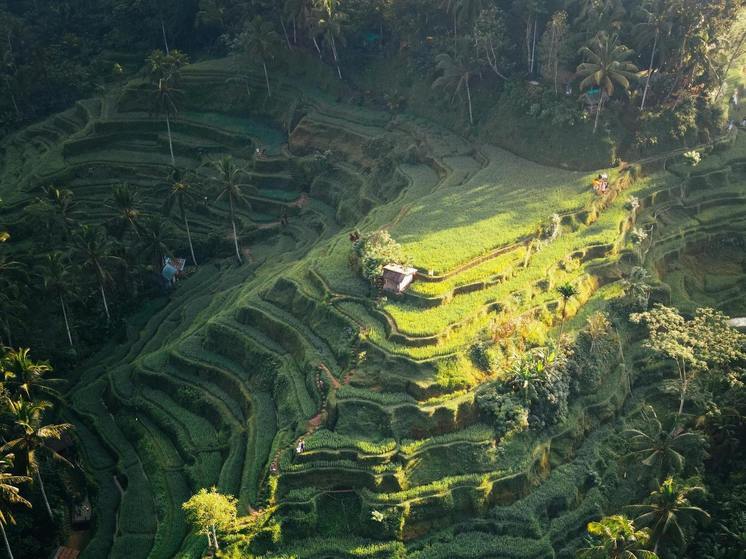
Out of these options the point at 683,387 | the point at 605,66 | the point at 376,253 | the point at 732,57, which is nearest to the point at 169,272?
the point at 376,253

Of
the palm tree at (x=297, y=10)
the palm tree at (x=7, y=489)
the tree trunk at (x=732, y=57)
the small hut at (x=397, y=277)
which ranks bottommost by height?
the palm tree at (x=7, y=489)

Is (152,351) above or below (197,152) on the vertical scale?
below

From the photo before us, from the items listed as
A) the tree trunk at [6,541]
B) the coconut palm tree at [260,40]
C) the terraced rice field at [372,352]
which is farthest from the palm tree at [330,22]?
the tree trunk at [6,541]

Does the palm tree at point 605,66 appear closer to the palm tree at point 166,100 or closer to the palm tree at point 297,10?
the palm tree at point 297,10

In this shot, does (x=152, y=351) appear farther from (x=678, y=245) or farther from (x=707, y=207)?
(x=707, y=207)

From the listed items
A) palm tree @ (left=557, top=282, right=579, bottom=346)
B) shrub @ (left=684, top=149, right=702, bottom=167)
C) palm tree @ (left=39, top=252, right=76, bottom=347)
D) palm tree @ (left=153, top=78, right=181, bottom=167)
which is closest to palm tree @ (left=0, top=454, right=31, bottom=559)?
palm tree @ (left=39, top=252, right=76, bottom=347)

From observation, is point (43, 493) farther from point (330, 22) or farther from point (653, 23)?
point (653, 23)

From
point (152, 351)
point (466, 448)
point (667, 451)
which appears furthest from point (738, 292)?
point (152, 351)
